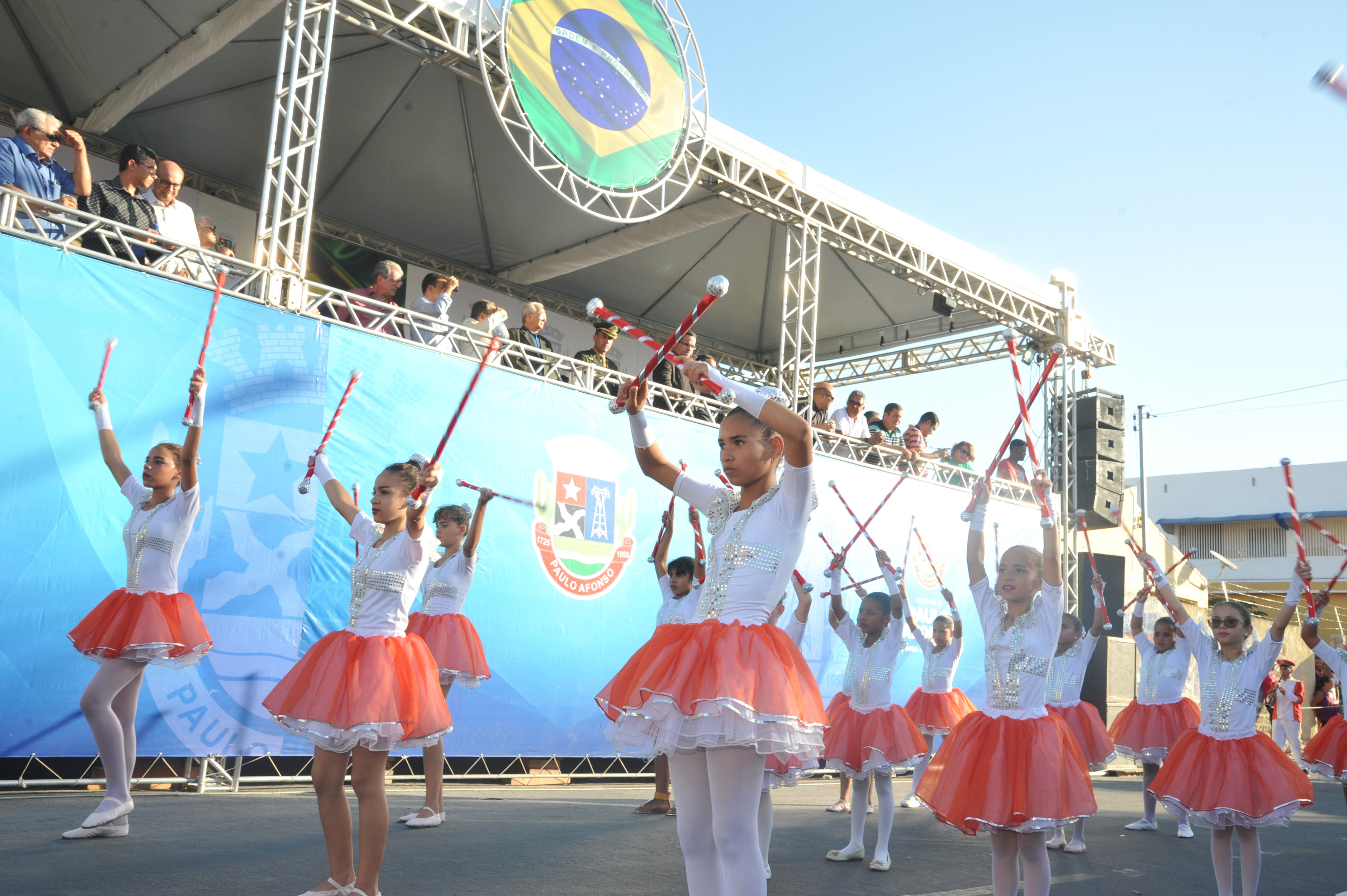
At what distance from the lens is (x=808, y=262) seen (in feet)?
36.6

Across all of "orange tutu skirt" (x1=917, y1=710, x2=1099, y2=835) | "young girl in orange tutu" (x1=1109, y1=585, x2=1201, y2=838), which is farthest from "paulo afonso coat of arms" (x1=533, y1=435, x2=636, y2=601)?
"orange tutu skirt" (x1=917, y1=710, x2=1099, y2=835)

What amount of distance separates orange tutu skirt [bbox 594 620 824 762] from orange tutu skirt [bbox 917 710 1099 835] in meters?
1.17

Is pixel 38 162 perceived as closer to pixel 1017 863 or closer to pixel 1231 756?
pixel 1017 863

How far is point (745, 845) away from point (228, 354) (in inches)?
211

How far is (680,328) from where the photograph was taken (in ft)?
8.35

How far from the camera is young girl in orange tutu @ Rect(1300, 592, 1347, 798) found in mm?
6016

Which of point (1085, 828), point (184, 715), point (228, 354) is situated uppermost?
point (228, 354)

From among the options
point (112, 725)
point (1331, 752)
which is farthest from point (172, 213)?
point (1331, 752)

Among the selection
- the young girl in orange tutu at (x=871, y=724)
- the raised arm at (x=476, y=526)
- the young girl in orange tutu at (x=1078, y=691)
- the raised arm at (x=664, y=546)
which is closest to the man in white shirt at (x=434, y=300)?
the raised arm at (x=476, y=526)

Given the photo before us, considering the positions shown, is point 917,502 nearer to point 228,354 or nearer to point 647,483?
point 647,483

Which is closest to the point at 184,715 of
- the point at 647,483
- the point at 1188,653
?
the point at 647,483

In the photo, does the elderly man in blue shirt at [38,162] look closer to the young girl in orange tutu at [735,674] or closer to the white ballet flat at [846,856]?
the young girl in orange tutu at [735,674]

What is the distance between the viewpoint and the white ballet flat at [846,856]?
5234 mm

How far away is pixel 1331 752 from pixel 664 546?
14.4 feet
